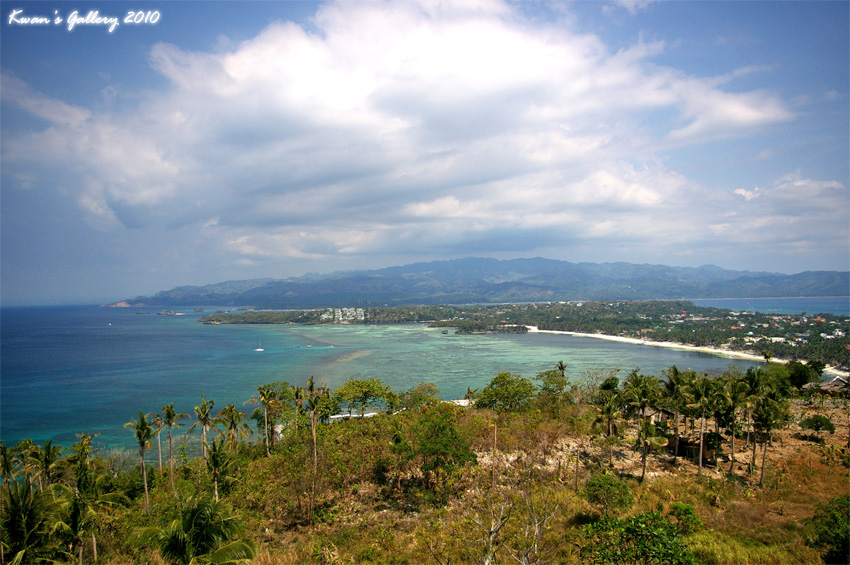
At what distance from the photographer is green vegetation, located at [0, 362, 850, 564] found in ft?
29.4

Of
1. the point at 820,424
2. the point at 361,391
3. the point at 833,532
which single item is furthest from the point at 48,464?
the point at 820,424

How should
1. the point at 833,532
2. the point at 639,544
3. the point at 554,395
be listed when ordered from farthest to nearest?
1. the point at 554,395
2. the point at 833,532
3. the point at 639,544

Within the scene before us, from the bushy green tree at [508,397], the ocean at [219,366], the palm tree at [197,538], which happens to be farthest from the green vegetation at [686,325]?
the palm tree at [197,538]

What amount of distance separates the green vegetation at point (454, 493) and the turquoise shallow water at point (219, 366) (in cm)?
2177

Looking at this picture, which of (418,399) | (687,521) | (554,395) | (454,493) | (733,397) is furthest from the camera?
(554,395)

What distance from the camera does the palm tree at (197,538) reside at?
26.1 ft

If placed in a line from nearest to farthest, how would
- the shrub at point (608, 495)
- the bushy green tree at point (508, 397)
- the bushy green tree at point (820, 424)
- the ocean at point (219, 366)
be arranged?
the shrub at point (608, 495)
the bushy green tree at point (820, 424)
the bushy green tree at point (508, 397)
the ocean at point (219, 366)

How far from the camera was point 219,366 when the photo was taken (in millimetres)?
66562

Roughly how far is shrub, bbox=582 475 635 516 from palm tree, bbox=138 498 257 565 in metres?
11.1

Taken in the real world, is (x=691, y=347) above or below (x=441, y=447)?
below

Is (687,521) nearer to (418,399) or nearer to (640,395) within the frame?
(640,395)

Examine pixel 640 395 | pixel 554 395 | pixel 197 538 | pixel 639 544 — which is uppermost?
pixel 197 538

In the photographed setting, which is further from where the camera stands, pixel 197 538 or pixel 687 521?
pixel 687 521

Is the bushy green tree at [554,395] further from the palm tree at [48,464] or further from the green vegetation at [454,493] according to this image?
the palm tree at [48,464]
